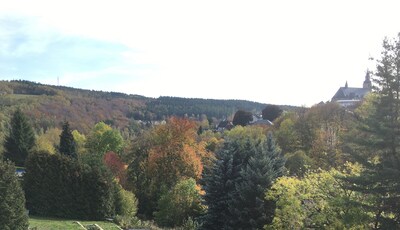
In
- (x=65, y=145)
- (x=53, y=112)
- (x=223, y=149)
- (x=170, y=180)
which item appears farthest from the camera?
(x=53, y=112)

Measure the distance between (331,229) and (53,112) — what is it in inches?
4039

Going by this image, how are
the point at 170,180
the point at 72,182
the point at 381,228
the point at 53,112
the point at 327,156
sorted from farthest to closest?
the point at 53,112 → the point at 327,156 → the point at 170,180 → the point at 72,182 → the point at 381,228

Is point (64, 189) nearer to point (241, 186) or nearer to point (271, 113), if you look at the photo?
point (241, 186)

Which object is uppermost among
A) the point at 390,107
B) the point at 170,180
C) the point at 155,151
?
the point at 390,107

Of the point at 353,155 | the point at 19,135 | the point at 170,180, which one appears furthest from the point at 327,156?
the point at 19,135

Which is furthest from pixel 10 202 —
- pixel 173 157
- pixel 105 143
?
pixel 105 143

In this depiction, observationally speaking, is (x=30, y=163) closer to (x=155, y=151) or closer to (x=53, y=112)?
(x=155, y=151)

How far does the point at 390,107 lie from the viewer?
1478 cm

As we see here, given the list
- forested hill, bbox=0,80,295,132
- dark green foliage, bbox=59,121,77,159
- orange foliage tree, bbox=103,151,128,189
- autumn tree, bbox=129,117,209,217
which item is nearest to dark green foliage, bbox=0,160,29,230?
autumn tree, bbox=129,117,209,217

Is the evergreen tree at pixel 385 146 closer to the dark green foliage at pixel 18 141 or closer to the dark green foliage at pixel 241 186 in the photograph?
the dark green foliage at pixel 241 186

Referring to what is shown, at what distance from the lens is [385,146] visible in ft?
48.8

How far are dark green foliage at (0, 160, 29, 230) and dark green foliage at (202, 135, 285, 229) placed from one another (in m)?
10.2

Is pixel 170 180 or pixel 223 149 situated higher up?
pixel 223 149

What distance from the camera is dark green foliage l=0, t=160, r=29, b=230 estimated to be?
1559 cm
